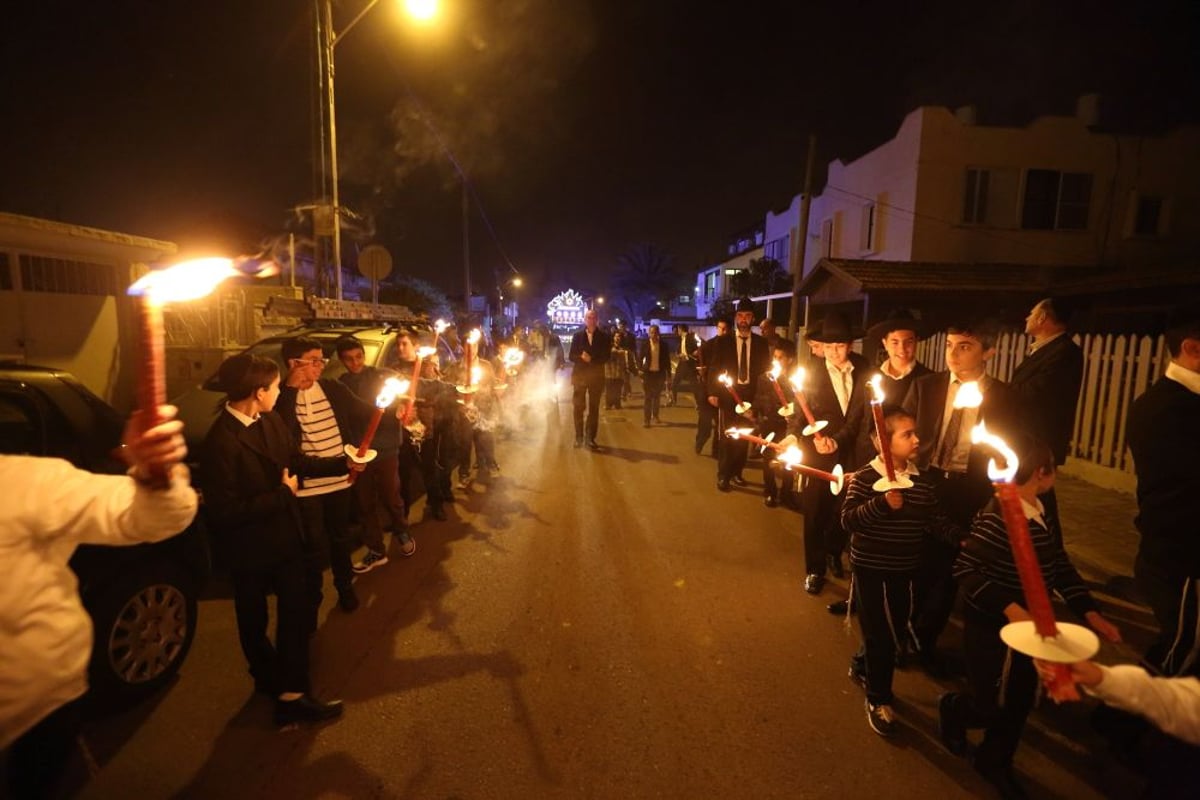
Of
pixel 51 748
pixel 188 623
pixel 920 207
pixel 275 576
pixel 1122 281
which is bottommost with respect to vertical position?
pixel 188 623

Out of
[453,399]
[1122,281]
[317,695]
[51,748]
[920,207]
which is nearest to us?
[51,748]

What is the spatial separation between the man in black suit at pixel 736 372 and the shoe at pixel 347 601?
16.0 feet

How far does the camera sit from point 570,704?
11.7ft

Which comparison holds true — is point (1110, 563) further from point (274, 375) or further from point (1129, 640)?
point (274, 375)

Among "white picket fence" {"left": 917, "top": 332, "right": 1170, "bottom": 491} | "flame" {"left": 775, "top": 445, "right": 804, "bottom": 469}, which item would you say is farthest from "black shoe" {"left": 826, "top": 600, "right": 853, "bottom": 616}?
"white picket fence" {"left": 917, "top": 332, "right": 1170, "bottom": 491}

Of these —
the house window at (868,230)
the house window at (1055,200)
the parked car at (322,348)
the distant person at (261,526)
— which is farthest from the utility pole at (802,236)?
the distant person at (261,526)

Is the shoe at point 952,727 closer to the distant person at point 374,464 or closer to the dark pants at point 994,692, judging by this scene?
the dark pants at point 994,692

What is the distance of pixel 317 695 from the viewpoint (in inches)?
143

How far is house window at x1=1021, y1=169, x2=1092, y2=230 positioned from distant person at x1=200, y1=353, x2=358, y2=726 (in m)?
21.2

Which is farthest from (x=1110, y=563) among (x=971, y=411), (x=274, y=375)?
(x=274, y=375)

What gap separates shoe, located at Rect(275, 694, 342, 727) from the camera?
3.36 meters

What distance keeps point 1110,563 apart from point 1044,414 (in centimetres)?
281

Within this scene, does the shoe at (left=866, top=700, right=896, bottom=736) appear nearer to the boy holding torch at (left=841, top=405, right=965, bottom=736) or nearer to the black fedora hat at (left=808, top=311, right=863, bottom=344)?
the boy holding torch at (left=841, top=405, right=965, bottom=736)

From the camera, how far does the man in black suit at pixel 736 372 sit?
26.4ft
